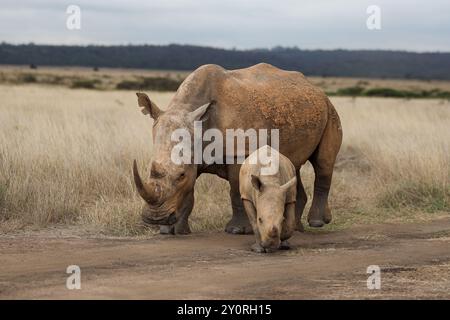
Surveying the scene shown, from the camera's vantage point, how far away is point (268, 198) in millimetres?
8594

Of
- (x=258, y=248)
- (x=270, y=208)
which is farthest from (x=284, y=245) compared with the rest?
(x=270, y=208)

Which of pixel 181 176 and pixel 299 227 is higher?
pixel 181 176

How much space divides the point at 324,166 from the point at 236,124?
179 centimetres

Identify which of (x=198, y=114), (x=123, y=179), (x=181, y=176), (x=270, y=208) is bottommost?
(x=123, y=179)

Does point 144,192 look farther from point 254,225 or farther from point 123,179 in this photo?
point 123,179

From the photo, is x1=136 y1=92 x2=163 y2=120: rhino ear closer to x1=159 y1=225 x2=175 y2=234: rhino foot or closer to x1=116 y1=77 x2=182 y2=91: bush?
x1=159 y1=225 x2=175 y2=234: rhino foot

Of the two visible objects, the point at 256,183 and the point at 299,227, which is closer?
the point at 256,183

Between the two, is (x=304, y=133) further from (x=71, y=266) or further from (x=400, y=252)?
(x=71, y=266)

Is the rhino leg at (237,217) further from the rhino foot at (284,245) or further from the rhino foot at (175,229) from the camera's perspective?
the rhino foot at (284,245)

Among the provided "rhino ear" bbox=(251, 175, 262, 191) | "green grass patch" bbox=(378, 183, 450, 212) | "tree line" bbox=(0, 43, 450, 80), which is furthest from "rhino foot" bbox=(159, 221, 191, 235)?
"tree line" bbox=(0, 43, 450, 80)

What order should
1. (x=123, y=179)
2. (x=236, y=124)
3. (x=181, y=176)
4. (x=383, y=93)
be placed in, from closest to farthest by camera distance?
(x=181, y=176) < (x=236, y=124) < (x=123, y=179) < (x=383, y=93)

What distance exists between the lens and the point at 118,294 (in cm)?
682

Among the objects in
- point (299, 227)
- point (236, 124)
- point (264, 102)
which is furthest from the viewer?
point (299, 227)
